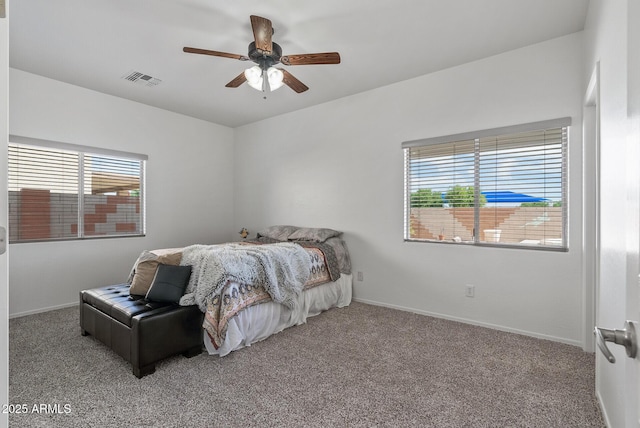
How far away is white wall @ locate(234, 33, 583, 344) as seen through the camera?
279cm

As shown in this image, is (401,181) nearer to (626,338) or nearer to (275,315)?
(275,315)

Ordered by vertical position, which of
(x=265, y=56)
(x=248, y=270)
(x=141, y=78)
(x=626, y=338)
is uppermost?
(x=141, y=78)

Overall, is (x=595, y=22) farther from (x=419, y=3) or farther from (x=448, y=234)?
(x=448, y=234)

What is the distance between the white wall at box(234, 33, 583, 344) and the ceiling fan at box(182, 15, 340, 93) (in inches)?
56.3

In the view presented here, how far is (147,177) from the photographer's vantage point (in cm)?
449

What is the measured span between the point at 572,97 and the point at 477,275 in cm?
180

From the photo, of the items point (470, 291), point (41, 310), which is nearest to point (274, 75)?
point (470, 291)

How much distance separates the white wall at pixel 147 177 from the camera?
3.50 meters

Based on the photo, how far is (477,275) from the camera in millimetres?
3205

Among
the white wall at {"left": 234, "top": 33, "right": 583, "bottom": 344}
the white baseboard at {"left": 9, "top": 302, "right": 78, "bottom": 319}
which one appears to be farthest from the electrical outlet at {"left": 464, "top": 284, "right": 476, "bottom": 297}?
the white baseboard at {"left": 9, "top": 302, "right": 78, "bottom": 319}

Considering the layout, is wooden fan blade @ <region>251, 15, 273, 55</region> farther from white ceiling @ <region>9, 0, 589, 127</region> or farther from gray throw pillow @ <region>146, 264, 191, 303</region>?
gray throw pillow @ <region>146, 264, 191, 303</region>

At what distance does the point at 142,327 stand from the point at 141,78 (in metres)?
2.83

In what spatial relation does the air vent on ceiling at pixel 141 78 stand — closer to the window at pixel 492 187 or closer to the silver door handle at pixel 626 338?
the window at pixel 492 187

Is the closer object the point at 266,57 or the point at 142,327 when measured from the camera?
the point at 142,327
